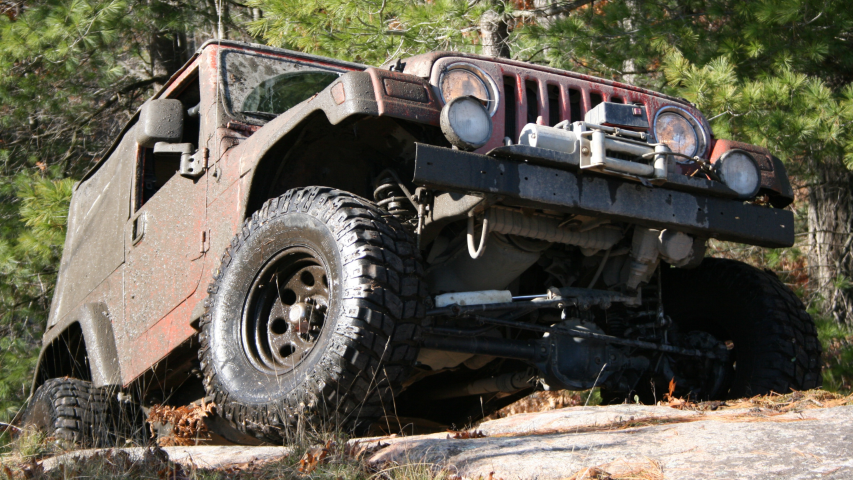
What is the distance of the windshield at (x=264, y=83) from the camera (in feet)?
15.5

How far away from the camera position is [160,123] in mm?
4648

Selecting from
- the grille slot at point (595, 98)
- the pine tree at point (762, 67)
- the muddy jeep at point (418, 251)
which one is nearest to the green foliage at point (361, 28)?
the pine tree at point (762, 67)

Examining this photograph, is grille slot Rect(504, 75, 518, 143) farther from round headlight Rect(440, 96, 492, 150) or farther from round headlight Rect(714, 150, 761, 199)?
round headlight Rect(714, 150, 761, 199)

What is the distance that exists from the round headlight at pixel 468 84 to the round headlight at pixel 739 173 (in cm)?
107

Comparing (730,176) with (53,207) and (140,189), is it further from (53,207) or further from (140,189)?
(53,207)

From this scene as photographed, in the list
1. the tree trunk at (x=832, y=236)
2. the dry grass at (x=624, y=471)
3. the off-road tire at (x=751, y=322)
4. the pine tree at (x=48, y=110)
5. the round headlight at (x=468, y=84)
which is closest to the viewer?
Answer: the dry grass at (x=624, y=471)

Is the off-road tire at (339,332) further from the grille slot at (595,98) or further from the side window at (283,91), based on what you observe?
the grille slot at (595,98)

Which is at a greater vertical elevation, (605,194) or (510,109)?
(510,109)

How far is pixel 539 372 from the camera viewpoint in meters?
4.35

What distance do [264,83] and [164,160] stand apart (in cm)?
91

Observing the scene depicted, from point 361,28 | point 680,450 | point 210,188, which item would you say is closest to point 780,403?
point 680,450

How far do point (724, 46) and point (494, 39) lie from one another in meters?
1.95

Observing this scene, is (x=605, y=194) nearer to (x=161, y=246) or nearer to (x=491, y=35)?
(x=161, y=246)

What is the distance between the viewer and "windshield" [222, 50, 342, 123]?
472cm
